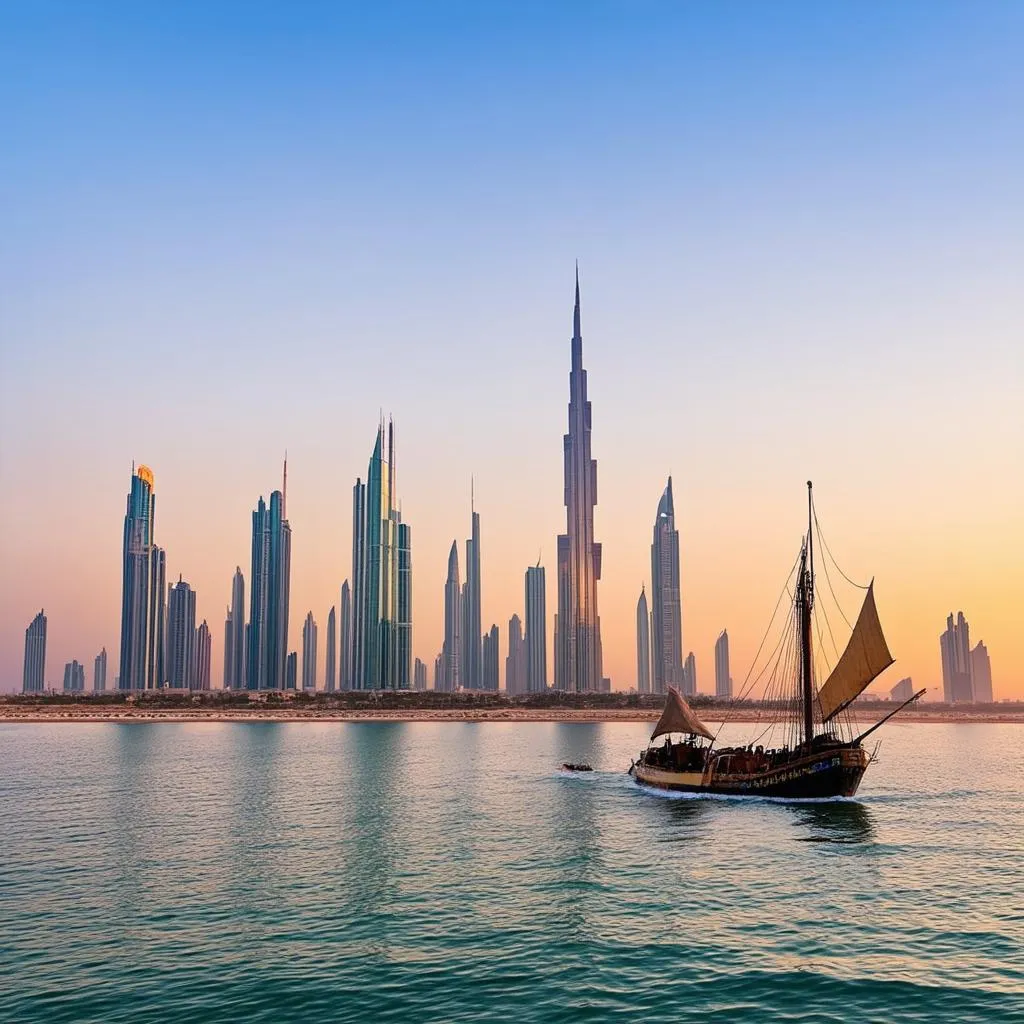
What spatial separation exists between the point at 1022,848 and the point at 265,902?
4648 centimetres

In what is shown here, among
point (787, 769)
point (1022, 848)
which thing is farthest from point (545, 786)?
point (1022, 848)

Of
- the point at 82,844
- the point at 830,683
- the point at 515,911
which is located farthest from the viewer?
the point at 830,683

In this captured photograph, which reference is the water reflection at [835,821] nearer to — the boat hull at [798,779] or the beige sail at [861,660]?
the boat hull at [798,779]

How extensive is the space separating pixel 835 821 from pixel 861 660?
20.3 m

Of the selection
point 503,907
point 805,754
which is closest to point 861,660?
point 805,754

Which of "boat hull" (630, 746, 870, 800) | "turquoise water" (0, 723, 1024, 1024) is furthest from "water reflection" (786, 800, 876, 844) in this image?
"boat hull" (630, 746, 870, 800)

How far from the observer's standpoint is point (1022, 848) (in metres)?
57.7

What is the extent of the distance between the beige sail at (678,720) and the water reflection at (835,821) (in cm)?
1654

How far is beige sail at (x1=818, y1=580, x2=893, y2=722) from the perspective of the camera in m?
82.7

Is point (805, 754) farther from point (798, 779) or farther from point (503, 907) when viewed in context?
point (503, 907)

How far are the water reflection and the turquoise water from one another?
42 cm

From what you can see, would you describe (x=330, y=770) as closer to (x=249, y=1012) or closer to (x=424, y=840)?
(x=424, y=840)

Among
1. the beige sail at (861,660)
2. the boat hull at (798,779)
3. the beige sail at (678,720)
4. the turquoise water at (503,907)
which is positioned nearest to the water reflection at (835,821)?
the turquoise water at (503,907)

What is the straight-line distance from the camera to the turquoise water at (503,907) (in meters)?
29.2
